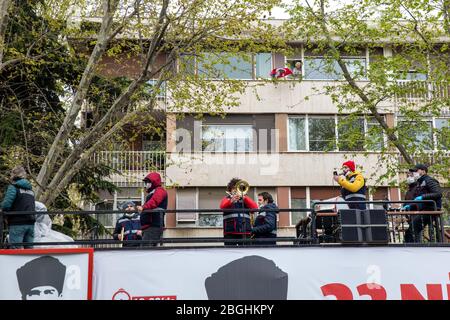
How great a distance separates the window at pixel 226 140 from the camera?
955 inches

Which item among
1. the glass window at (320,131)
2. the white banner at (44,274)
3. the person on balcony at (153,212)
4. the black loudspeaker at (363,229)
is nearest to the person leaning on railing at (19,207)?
the white banner at (44,274)

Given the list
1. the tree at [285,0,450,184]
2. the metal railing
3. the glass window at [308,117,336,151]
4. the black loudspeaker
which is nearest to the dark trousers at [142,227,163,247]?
the metal railing

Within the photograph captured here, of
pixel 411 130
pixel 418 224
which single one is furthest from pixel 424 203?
pixel 411 130

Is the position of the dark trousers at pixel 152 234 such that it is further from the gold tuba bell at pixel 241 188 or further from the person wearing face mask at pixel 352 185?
the person wearing face mask at pixel 352 185

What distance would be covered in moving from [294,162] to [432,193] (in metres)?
13.8

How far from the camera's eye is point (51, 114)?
54.8 ft

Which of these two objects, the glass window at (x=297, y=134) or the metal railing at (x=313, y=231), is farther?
the glass window at (x=297, y=134)

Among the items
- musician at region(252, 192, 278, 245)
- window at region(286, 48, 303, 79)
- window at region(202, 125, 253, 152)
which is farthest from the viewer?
window at region(286, 48, 303, 79)

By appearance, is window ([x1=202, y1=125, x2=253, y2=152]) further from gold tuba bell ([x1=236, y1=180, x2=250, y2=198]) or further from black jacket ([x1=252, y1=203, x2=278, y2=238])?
black jacket ([x1=252, y1=203, x2=278, y2=238])

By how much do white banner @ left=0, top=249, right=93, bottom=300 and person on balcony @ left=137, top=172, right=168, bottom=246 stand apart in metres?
1.01

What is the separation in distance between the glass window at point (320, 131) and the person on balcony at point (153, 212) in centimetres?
1482

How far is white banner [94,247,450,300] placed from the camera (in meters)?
9.16
